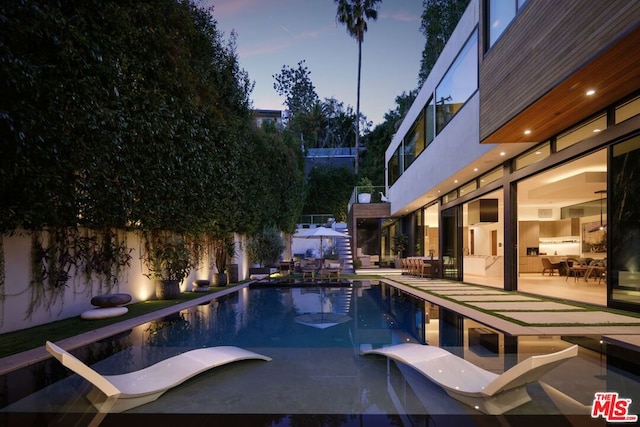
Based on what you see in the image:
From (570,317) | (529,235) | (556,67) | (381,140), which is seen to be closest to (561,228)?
(529,235)

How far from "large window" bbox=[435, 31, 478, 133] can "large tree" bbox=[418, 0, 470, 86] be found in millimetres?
14255

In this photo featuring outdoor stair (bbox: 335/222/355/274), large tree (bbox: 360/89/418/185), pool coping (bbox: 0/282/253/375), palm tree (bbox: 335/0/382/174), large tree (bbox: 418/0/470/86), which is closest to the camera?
pool coping (bbox: 0/282/253/375)

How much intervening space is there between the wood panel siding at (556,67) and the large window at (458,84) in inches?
65.7

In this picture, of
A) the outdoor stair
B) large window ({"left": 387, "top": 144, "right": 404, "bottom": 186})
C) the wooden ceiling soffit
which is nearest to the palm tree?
large window ({"left": 387, "top": 144, "right": 404, "bottom": 186})

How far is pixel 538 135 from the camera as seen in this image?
7887mm

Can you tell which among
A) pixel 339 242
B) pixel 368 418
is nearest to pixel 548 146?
pixel 368 418

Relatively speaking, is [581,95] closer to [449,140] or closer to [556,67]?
[556,67]

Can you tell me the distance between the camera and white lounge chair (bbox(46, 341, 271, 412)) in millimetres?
Result: 2613

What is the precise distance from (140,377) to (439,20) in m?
28.6

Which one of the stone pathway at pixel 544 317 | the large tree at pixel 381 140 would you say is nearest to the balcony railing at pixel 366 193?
the large tree at pixel 381 140

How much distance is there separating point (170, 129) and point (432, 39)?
24.3 metres

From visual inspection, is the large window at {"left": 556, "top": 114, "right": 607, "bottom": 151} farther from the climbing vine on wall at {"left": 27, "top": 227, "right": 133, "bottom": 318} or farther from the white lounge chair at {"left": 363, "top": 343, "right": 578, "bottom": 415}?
the climbing vine on wall at {"left": 27, "top": 227, "right": 133, "bottom": 318}

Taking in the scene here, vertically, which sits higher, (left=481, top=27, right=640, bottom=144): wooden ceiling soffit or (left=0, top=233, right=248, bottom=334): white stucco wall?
(left=481, top=27, right=640, bottom=144): wooden ceiling soffit

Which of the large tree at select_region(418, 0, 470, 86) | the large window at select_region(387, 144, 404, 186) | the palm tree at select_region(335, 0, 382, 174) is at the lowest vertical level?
the large window at select_region(387, 144, 404, 186)
